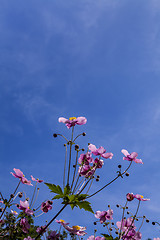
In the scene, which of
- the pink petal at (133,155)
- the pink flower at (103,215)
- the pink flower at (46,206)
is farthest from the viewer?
the pink flower at (103,215)

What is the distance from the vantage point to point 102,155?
495 centimetres

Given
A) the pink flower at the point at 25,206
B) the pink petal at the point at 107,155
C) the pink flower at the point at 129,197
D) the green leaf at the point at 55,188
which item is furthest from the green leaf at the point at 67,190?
the pink flower at the point at 129,197

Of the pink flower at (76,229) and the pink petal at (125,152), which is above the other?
the pink petal at (125,152)

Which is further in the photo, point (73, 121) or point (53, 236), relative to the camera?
point (53, 236)

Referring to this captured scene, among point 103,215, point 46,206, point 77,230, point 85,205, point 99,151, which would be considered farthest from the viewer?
point 103,215

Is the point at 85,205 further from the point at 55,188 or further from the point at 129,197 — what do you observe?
the point at 129,197

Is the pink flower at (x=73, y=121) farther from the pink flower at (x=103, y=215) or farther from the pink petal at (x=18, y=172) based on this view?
the pink flower at (x=103, y=215)

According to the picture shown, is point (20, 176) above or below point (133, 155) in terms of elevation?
below

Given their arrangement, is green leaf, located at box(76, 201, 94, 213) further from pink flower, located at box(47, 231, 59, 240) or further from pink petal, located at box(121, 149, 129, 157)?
pink flower, located at box(47, 231, 59, 240)

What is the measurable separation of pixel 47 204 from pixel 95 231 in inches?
47.9

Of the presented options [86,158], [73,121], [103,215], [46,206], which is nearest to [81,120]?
[73,121]

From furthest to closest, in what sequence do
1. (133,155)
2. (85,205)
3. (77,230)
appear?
(133,155)
(77,230)
(85,205)

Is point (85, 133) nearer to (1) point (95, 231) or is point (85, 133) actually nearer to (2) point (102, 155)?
(2) point (102, 155)

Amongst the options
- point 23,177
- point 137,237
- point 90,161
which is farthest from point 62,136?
point 137,237
